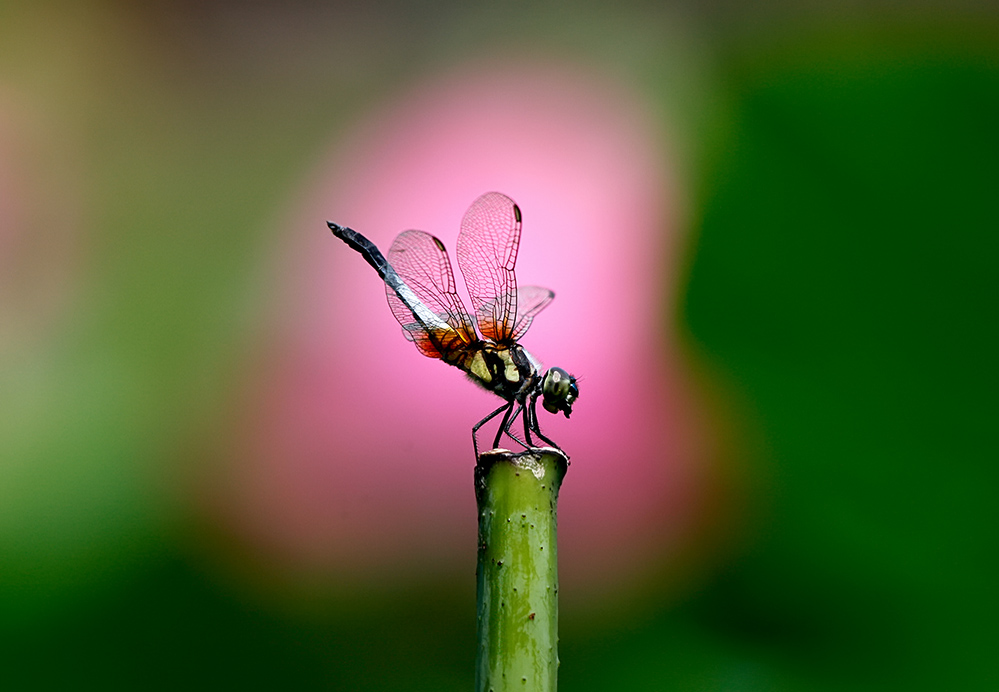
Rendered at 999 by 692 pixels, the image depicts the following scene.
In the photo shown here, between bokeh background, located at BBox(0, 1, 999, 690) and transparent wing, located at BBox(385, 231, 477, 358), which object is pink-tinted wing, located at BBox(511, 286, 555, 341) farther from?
bokeh background, located at BBox(0, 1, 999, 690)

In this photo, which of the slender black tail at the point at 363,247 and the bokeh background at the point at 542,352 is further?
the bokeh background at the point at 542,352

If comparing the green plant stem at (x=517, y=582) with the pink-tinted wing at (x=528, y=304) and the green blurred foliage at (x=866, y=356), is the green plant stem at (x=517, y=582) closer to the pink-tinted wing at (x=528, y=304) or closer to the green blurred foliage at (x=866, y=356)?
the pink-tinted wing at (x=528, y=304)

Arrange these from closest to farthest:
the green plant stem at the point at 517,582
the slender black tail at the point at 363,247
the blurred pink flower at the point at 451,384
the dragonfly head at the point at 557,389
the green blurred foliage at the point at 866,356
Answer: the green plant stem at the point at 517,582
the dragonfly head at the point at 557,389
the slender black tail at the point at 363,247
the green blurred foliage at the point at 866,356
the blurred pink flower at the point at 451,384

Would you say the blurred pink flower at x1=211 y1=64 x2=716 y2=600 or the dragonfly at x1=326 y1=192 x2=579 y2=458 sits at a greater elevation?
the blurred pink flower at x1=211 y1=64 x2=716 y2=600

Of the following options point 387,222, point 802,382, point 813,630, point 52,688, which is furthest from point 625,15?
point 52,688

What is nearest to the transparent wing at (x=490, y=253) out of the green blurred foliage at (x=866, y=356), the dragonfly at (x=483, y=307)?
the dragonfly at (x=483, y=307)

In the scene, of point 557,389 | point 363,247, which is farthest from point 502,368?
point 363,247

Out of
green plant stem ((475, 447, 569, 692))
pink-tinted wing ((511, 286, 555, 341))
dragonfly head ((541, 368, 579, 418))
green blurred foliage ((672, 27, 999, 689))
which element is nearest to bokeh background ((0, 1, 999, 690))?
green blurred foliage ((672, 27, 999, 689))
